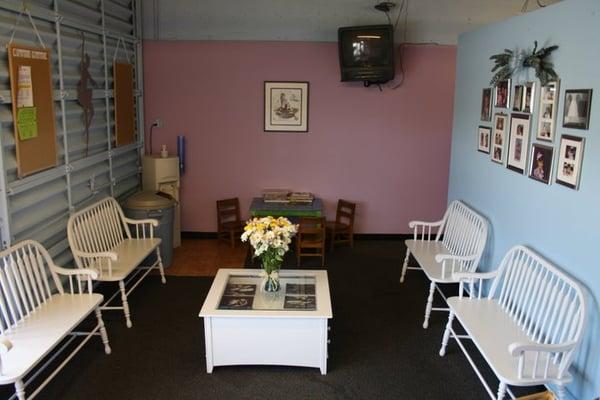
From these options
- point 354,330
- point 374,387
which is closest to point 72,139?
point 354,330

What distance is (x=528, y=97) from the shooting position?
375 centimetres

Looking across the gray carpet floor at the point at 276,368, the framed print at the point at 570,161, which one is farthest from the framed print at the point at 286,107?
the framed print at the point at 570,161

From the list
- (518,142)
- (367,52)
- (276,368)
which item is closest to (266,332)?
(276,368)

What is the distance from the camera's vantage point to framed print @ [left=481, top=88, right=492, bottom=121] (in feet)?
14.6

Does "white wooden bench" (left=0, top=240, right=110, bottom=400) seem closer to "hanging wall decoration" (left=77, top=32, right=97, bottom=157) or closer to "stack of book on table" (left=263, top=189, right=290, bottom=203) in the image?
"hanging wall decoration" (left=77, top=32, right=97, bottom=157)

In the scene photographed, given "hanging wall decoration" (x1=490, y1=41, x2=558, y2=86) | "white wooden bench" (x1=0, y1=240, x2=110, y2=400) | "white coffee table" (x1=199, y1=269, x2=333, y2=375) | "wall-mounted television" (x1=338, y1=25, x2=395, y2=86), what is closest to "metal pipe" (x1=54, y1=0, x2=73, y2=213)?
"white wooden bench" (x1=0, y1=240, x2=110, y2=400)

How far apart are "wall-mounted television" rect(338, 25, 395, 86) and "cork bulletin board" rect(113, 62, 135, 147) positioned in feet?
7.98

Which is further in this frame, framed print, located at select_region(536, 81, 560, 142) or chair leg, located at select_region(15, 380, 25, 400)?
framed print, located at select_region(536, 81, 560, 142)

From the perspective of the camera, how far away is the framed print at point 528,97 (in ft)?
12.1

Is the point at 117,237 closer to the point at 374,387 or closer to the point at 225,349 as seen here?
the point at 225,349

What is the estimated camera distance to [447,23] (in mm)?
6336

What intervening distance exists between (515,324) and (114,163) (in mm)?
4160

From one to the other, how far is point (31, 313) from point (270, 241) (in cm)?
167

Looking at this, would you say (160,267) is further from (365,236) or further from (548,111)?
(548,111)
